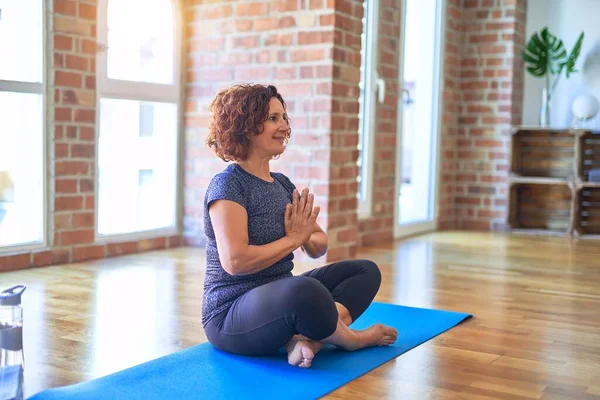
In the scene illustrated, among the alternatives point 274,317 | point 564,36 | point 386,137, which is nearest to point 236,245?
Result: point 274,317

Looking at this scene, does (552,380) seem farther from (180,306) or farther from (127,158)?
(127,158)

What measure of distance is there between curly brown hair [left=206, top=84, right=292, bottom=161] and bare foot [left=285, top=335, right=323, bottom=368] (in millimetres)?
599

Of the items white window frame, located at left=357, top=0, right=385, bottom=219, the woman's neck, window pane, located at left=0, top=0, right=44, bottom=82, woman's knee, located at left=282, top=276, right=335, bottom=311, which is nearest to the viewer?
woman's knee, located at left=282, top=276, right=335, bottom=311

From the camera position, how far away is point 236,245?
240 centimetres

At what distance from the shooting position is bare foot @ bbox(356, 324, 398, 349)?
107 inches

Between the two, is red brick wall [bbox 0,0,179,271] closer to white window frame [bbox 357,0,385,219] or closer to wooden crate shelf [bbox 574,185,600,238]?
white window frame [bbox 357,0,385,219]

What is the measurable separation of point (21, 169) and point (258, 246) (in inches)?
86.5

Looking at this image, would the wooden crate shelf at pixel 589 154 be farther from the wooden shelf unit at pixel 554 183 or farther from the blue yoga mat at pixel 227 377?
the blue yoga mat at pixel 227 377

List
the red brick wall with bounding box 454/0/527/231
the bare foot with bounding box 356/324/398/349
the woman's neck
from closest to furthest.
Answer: the woman's neck, the bare foot with bounding box 356/324/398/349, the red brick wall with bounding box 454/0/527/231

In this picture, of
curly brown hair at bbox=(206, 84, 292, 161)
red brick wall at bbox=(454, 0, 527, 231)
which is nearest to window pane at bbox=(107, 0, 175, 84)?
curly brown hair at bbox=(206, 84, 292, 161)

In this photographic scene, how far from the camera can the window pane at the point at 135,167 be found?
4.67 meters

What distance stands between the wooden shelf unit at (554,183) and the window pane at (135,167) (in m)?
3.00

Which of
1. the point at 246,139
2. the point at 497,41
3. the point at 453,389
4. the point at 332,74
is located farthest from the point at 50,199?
the point at 497,41

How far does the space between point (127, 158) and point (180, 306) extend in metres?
1.67
